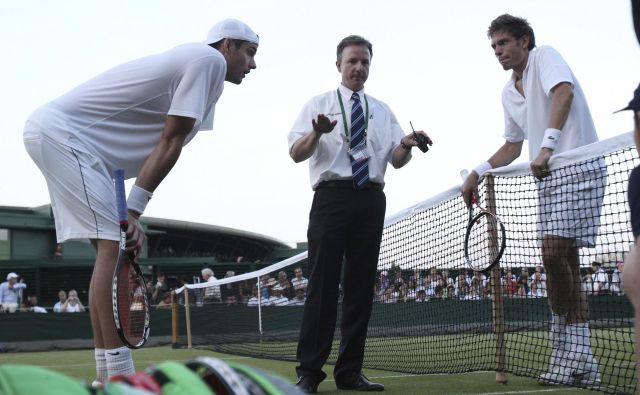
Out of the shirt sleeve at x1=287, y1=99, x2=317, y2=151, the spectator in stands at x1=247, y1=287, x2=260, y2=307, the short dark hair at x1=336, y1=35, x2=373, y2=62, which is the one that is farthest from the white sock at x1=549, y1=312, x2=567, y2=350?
the spectator in stands at x1=247, y1=287, x2=260, y2=307

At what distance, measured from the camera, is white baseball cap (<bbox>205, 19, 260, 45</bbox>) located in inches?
180

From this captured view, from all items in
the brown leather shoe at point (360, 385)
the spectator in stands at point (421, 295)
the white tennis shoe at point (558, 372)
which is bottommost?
the brown leather shoe at point (360, 385)

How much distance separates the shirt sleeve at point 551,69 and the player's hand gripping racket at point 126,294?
273 cm

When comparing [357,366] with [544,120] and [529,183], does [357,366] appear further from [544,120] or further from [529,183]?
[544,120]

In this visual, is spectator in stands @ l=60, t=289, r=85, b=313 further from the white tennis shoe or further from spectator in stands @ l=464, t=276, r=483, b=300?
the white tennis shoe

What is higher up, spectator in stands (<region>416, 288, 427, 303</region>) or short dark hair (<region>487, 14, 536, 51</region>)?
short dark hair (<region>487, 14, 536, 51</region>)

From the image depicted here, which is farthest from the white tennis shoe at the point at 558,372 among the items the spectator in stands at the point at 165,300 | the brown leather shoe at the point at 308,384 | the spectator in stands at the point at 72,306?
the spectator in stands at the point at 72,306

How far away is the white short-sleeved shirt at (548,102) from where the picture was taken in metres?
5.32

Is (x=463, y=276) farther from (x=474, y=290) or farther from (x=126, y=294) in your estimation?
(x=126, y=294)

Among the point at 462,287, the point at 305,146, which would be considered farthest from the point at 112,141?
the point at 462,287

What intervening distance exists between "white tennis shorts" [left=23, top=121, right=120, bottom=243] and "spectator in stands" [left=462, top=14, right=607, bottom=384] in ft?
8.16

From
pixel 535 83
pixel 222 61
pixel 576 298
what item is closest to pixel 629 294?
pixel 222 61

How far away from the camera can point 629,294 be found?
2600 millimetres

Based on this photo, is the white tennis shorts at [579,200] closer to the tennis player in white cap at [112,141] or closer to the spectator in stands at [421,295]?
the tennis player in white cap at [112,141]
